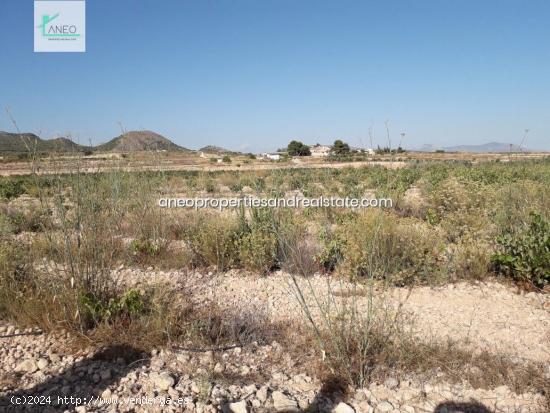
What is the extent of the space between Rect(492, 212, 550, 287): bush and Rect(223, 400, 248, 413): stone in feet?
10.8

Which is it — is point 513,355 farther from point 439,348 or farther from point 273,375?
point 273,375

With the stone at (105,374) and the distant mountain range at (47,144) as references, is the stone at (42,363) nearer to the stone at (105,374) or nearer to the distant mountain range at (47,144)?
the stone at (105,374)

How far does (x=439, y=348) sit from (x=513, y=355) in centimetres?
58

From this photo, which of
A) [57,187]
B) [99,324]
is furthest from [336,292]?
[57,187]

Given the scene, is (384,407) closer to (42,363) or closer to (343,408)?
(343,408)

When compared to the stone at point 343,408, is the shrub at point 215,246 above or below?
above

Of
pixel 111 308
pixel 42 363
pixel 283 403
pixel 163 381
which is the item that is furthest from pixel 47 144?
pixel 283 403

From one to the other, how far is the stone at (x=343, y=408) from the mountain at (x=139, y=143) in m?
4.13

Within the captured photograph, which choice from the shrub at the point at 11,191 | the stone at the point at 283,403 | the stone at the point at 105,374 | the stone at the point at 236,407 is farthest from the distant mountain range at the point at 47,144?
the shrub at the point at 11,191

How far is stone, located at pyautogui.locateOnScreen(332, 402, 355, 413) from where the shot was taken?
7.27 ft

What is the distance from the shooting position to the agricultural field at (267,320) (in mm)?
2363

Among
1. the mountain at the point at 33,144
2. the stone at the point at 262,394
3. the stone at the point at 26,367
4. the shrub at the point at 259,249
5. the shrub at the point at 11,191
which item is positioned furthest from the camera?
the shrub at the point at 11,191

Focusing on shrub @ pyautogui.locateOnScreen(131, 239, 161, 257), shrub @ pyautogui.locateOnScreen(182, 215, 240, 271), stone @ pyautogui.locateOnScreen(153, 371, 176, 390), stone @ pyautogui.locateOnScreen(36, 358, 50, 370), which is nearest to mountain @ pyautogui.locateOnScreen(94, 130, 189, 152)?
shrub @ pyautogui.locateOnScreen(131, 239, 161, 257)

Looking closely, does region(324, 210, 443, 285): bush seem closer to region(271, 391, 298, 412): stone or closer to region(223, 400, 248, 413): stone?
region(271, 391, 298, 412): stone
